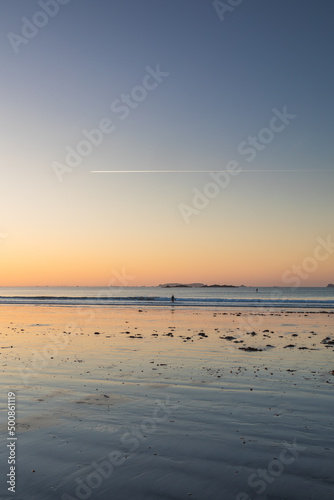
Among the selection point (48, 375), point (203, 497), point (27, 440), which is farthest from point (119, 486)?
point (48, 375)

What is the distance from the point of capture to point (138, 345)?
19688mm

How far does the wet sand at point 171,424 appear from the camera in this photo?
6.12m

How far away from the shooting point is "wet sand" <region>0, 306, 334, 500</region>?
612 centimetres

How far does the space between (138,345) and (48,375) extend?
677 cm

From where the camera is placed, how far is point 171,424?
8734 millimetres
